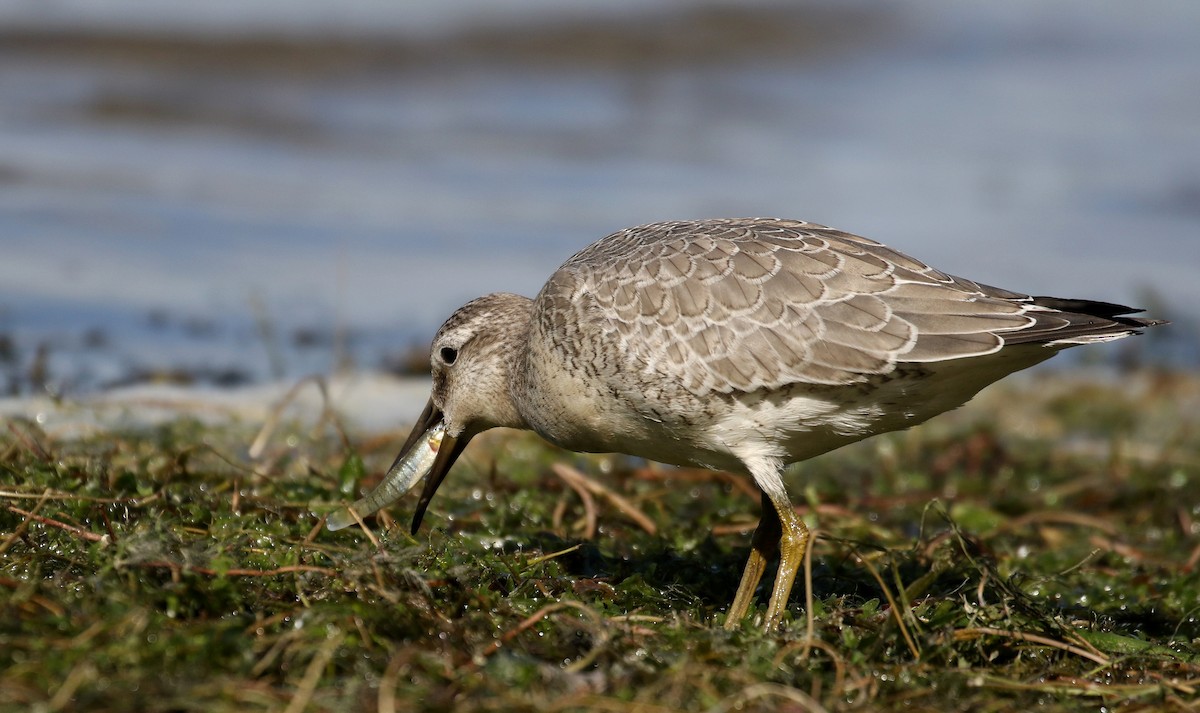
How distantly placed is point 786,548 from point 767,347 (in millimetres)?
837

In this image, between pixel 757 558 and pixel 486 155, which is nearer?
pixel 757 558

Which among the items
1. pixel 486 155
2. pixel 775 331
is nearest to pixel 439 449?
pixel 775 331

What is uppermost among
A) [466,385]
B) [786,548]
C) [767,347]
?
[767,347]

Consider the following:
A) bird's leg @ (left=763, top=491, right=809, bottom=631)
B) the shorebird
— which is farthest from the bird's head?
bird's leg @ (left=763, top=491, right=809, bottom=631)

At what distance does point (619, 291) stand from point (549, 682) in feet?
6.29

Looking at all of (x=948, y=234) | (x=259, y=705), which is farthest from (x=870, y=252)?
(x=948, y=234)

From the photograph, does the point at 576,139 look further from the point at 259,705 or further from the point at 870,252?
the point at 259,705

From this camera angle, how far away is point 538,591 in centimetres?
512

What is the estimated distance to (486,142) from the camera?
631 inches

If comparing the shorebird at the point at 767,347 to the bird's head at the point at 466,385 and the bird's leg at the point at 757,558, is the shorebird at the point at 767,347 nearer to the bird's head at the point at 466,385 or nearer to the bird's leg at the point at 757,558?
the bird's leg at the point at 757,558

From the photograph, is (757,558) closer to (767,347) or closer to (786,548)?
(786,548)

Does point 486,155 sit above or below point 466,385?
above

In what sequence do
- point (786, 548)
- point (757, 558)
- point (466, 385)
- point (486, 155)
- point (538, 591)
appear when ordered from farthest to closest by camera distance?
1. point (486, 155)
2. point (466, 385)
3. point (757, 558)
4. point (786, 548)
5. point (538, 591)

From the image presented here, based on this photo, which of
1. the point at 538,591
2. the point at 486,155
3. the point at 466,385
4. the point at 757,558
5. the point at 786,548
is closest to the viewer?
the point at 538,591
